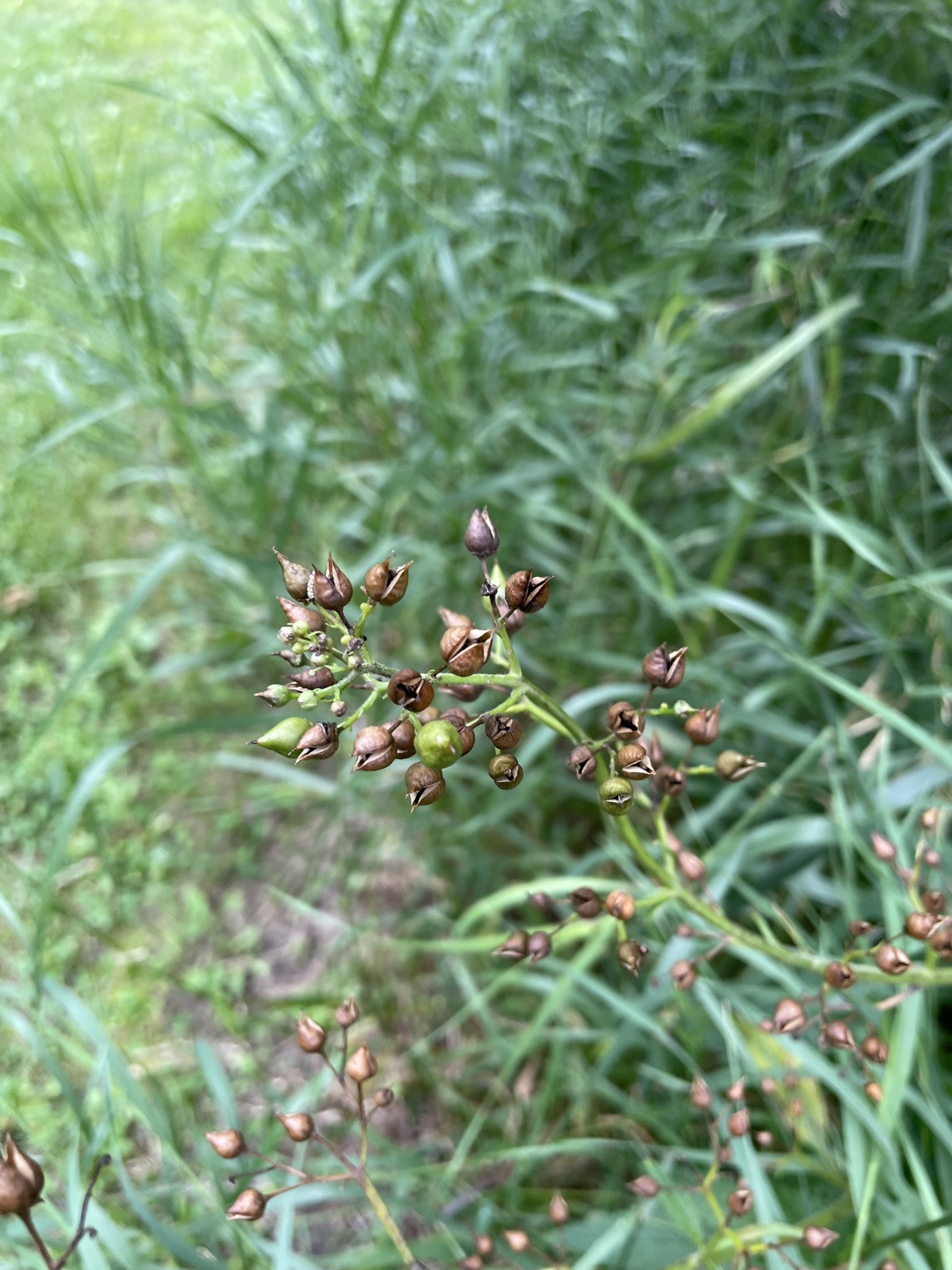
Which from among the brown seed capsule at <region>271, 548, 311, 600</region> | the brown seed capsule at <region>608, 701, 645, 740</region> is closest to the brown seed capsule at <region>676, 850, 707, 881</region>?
the brown seed capsule at <region>608, 701, 645, 740</region>

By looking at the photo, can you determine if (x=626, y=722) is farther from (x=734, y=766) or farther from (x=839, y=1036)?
(x=839, y=1036)

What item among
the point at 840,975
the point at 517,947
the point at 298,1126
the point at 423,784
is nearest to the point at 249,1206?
the point at 298,1126

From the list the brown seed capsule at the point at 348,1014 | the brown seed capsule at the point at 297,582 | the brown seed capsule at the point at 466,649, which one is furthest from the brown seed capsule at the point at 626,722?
the brown seed capsule at the point at 348,1014

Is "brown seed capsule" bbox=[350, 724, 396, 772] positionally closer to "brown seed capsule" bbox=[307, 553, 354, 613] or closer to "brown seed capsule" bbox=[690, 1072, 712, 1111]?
"brown seed capsule" bbox=[307, 553, 354, 613]

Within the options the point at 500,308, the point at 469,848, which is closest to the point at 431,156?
the point at 500,308

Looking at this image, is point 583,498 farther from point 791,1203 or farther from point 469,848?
point 791,1203

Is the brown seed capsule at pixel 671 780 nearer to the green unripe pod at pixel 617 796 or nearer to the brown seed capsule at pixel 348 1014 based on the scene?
the green unripe pod at pixel 617 796
